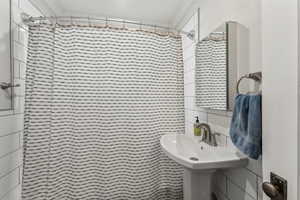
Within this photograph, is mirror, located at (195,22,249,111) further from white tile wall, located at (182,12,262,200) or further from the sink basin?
the sink basin

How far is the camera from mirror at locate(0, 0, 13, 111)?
1.35m

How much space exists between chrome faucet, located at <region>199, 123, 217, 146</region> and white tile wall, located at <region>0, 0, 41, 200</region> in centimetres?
161

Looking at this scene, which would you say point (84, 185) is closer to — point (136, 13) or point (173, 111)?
point (173, 111)

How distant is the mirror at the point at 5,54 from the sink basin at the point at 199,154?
1300mm

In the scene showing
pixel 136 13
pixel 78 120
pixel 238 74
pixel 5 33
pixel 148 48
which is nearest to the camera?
pixel 238 74

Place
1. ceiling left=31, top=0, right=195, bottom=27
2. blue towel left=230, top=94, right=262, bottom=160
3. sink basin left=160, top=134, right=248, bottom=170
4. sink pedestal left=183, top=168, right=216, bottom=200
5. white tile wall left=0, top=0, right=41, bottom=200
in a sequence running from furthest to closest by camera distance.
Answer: ceiling left=31, top=0, right=195, bottom=27
white tile wall left=0, top=0, right=41, bottom=200
sink pedestal left=183, top=168, right=216, bottom=200
sink basin left=160, top=134, right=248, bottom=170
blue towel left=230, top=94, right=262, bottom=160

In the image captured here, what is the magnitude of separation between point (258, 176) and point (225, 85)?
60 cm

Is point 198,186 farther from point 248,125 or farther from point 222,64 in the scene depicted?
point 222,64

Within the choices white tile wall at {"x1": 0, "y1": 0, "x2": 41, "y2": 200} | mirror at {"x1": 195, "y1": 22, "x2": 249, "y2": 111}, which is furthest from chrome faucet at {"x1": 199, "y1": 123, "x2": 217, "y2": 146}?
white tile wall at {"x1": 0, "y1": 0, "x2": 41, "y2": 200}

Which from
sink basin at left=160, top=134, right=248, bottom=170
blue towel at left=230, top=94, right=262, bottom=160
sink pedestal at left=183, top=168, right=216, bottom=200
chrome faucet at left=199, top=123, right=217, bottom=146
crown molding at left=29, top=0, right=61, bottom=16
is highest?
crown molding at left=29, top=0, right=61, bottom=16

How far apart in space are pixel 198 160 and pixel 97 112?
92 cm

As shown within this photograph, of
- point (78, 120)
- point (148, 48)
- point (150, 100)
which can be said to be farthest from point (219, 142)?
point (78, 120)

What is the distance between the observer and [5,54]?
4.55 feet

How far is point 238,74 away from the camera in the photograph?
1175mm
